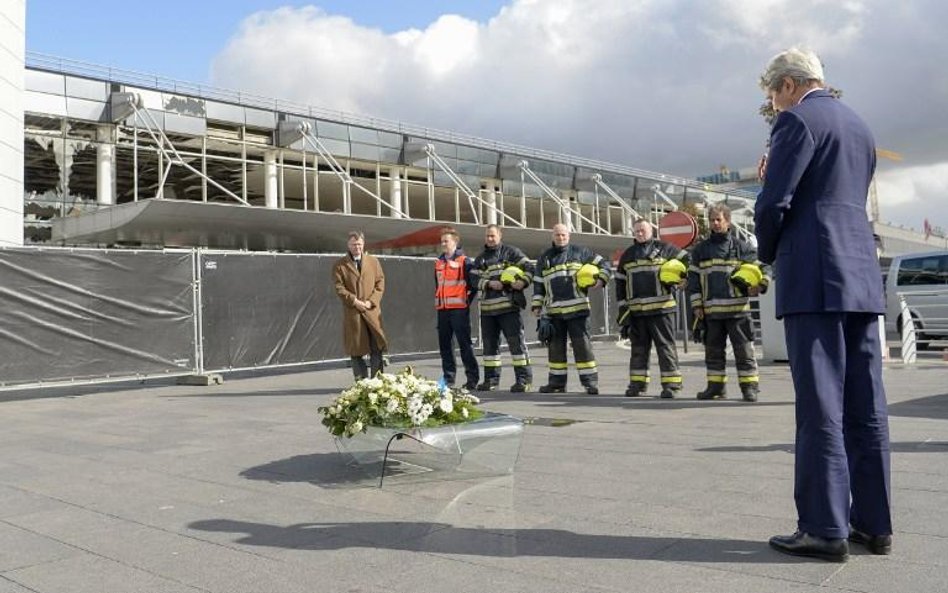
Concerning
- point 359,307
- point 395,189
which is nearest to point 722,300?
point 359,307

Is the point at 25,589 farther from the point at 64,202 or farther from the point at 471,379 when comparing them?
the point at 64,202

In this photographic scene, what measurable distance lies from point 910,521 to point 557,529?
1631 millimetres

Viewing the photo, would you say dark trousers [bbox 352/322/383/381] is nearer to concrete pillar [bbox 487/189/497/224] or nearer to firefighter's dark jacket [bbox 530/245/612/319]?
firefighter's dark jacket [bbox 530/245/612/319]

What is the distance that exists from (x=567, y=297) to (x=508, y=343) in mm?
1140

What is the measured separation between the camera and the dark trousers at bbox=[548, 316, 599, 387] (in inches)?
384

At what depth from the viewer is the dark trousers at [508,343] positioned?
34.0 ft

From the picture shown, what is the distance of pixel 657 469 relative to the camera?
5344mm

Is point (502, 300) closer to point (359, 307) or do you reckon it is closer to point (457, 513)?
point (359, 307)

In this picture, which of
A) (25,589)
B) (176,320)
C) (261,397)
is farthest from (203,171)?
(25,589)

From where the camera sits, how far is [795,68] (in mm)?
3697

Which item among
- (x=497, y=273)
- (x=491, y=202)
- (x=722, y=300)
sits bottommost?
(x=722, y=300)

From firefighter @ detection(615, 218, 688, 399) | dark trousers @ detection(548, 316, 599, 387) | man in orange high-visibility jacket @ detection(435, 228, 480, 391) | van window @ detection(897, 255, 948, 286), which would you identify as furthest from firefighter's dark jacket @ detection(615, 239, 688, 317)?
van window @ detection(897, 255, 948, 286)

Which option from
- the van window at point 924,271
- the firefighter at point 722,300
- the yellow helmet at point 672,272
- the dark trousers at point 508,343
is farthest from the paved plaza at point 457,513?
the van window at point 924,271

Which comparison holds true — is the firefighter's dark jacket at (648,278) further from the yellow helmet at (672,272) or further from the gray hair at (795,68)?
the gray hair at (795,68)
